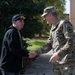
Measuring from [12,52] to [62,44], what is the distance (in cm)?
94

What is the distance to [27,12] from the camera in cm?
1086

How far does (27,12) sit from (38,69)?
82.7 inches

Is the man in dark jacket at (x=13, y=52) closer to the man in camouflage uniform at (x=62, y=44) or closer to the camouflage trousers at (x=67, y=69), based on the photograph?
the man in camouflage uniform at (x=62, y=44)

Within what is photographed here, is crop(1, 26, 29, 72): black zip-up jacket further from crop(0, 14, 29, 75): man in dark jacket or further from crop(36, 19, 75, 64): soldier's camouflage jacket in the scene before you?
crop(36, 19, 75, 64): soldier's camouflage jacket

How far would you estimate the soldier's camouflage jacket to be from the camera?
15.3 ft

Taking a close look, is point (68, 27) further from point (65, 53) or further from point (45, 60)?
point (45, 60)

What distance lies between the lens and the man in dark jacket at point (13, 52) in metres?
5.27

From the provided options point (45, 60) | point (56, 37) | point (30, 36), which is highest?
point (56, 37)

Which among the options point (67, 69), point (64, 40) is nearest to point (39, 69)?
point (67, 69)

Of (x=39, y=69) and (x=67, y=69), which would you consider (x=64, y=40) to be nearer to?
(x=67, y=69)

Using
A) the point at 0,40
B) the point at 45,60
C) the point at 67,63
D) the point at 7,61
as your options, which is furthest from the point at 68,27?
the point at 45,60

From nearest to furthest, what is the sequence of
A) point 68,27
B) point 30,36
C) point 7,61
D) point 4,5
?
point 68,27, point 7,61, point 4,5, point 30,36

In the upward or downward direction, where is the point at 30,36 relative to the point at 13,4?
downward

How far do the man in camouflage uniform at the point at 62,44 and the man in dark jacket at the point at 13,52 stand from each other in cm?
65
